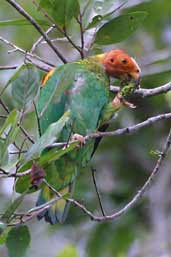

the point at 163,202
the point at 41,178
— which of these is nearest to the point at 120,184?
the point at 163,202

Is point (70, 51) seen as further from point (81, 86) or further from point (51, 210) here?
point (51, 210)

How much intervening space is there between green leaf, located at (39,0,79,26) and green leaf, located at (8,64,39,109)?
493 millimetres

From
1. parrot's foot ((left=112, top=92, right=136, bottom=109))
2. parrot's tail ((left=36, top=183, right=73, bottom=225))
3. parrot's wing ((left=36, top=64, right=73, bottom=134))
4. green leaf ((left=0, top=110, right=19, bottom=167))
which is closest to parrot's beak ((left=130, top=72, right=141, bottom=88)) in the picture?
parrot's foot ((left=112, top=92, right=136, bottom=109))

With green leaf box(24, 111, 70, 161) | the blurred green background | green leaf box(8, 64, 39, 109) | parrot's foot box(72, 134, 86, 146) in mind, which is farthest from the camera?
the blurred green background

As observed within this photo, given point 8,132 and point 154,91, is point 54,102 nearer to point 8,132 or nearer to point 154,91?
point 154,91

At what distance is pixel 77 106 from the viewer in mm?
2758

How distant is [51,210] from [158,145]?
1.46 m

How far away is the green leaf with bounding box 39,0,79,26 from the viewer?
2570 mm

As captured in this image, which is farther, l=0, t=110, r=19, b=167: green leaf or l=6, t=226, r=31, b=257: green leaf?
l=6, t=226, r=31, b=257: green leaf

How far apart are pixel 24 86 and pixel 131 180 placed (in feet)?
6.09

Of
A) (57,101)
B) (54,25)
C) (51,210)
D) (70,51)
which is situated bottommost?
(70,51)

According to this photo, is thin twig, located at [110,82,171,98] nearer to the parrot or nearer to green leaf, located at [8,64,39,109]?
the parrot

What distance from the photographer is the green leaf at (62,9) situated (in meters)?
2.57

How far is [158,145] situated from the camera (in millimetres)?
3959
